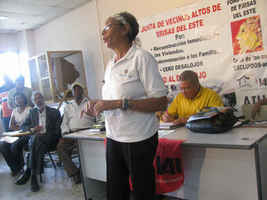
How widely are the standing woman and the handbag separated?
663mm

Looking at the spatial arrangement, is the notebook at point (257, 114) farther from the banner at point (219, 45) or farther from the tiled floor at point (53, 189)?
the tiled floor at point (53, 189)

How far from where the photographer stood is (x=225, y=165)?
5.67ft

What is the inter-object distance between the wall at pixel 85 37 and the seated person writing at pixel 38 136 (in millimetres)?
1094

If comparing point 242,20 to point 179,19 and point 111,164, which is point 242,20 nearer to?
point 179,19

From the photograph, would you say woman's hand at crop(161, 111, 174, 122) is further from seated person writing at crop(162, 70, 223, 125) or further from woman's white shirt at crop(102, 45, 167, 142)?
woman's white shirt at crop(102, 45, 167, 142)

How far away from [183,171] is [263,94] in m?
1.34

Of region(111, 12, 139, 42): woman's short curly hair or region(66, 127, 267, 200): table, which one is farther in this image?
region(66, 127, 267, 200): table

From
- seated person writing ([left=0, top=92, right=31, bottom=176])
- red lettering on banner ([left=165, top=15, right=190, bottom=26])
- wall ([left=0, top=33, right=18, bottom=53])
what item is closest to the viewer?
red lettering on banner ([left=165, top=15, right=190, bottom=26])

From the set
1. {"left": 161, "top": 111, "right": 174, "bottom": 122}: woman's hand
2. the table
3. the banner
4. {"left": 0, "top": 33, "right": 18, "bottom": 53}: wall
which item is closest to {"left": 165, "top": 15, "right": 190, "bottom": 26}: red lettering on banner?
the banner

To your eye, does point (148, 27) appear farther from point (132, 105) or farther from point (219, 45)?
point (132, 105)

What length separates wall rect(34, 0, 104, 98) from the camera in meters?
4.42

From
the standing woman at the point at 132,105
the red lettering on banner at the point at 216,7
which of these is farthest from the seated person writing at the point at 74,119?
the standing woman at the point at 132,105

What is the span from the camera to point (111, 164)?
4.36ft

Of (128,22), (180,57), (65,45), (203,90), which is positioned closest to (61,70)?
(65,45)
